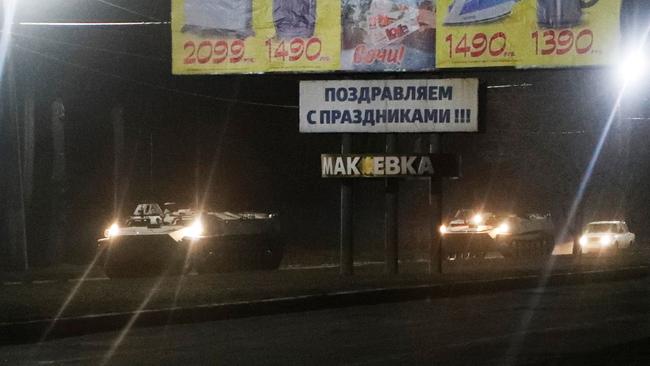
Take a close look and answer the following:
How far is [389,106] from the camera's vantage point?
29391 millimetres

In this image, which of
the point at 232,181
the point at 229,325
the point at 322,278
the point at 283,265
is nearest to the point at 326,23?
the point at 322,278

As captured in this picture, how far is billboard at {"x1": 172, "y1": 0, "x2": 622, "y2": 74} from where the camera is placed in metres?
29.2

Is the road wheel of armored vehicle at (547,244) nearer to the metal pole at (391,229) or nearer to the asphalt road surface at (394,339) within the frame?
the metal pole at (391,229)

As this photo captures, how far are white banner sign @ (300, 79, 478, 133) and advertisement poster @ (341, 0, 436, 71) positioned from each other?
1.41 feet

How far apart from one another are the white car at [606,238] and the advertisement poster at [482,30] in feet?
75.9

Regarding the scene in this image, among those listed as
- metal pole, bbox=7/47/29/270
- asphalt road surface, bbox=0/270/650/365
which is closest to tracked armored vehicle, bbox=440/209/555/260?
metal pole, bbox=7/47/29/270

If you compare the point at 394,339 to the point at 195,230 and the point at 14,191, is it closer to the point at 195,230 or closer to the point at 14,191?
the point at 195,230

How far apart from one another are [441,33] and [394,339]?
48.6ft

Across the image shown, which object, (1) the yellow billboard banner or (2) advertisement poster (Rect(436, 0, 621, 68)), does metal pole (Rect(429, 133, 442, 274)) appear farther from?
(1) the yellow billboard banner

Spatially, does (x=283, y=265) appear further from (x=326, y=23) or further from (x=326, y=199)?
(x=326, y=199)

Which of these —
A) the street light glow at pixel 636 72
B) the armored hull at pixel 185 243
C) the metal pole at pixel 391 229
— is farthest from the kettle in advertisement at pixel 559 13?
the street light glow at pixel 636 72

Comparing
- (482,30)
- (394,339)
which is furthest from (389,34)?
(394,339)

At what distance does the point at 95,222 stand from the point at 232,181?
24.6ft

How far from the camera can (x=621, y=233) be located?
2042 inches
